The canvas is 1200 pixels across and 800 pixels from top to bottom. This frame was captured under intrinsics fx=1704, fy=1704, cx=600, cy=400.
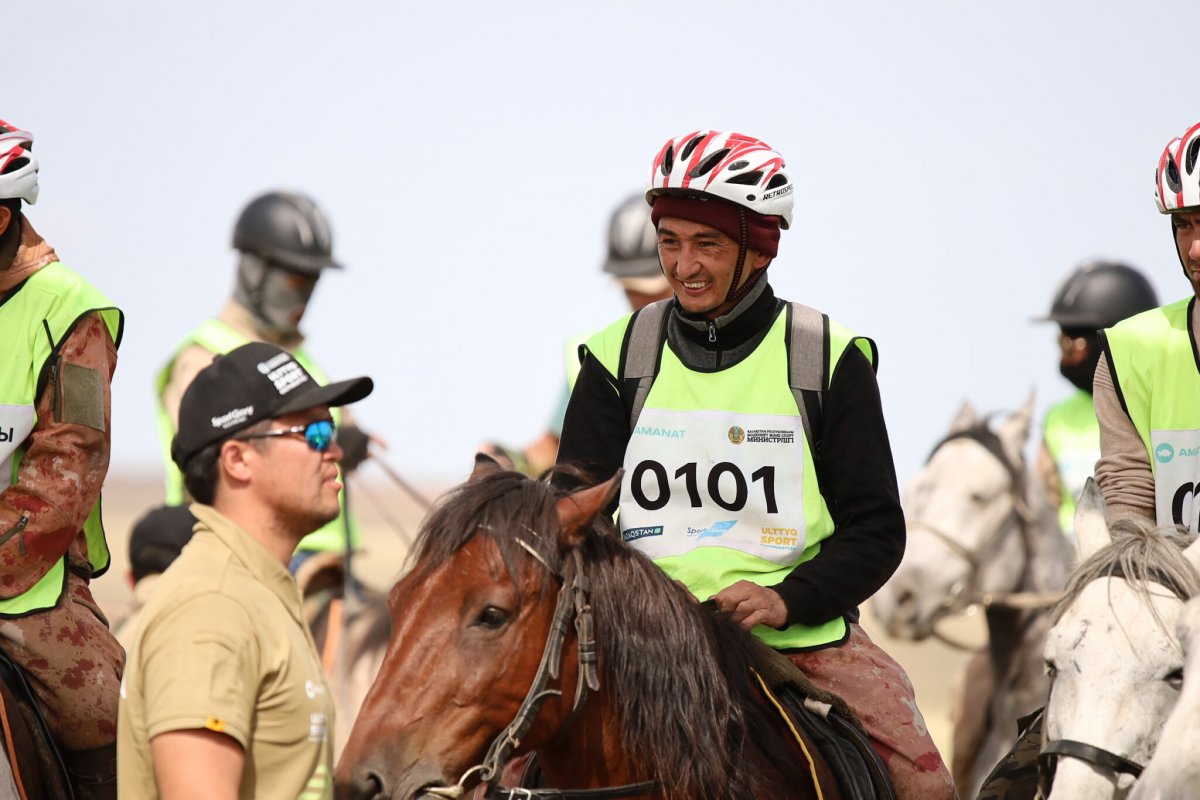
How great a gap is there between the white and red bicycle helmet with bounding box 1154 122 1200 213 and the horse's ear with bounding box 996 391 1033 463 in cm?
566

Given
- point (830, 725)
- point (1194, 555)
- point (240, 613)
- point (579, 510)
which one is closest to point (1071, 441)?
point (830, 725)

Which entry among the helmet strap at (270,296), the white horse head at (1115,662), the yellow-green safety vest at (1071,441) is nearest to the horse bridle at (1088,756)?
the white horse head at (1115,662)

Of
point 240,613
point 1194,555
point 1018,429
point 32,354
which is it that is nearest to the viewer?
point 240,613

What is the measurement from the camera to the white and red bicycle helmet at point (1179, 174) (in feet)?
17.4

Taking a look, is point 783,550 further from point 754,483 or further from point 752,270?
point 752,270

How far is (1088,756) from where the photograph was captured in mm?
4289

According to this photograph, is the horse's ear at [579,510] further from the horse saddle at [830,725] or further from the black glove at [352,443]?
the black glove at [352,443]

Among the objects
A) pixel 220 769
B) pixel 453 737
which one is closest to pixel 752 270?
pixel 453 737

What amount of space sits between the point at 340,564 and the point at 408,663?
6.19 meters

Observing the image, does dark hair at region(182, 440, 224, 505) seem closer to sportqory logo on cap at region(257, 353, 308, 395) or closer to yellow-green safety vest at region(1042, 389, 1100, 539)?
sportqory logo on cap at region(257, 353, 308, 395)

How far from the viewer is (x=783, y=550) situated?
522 centimetres

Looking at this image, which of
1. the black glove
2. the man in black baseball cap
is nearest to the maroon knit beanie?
the man in black baseball cap

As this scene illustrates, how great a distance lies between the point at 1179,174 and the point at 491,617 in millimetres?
2695

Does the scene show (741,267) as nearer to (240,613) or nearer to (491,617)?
(491,617)
